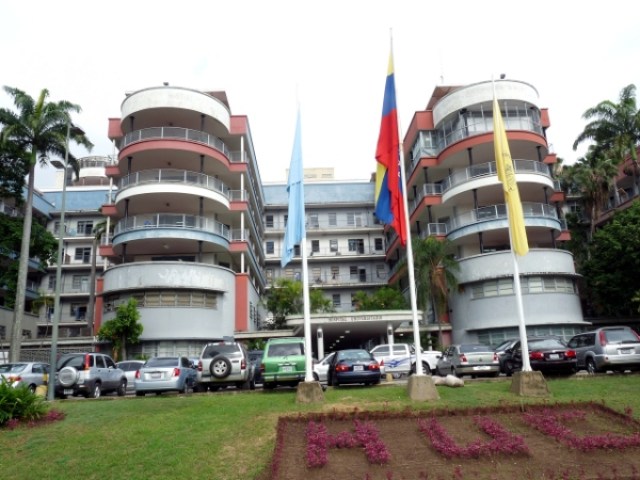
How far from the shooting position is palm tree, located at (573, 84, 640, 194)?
140 feet

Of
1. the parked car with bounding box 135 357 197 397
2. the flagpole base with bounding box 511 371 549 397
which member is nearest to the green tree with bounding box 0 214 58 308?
the parked car with bounding box 135 357 197 397

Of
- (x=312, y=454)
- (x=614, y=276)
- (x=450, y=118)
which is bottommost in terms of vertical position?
(x=312, y=454)

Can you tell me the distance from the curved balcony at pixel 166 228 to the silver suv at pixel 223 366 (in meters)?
17.6

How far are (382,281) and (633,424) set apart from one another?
49241mm

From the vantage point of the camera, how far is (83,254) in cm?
5928

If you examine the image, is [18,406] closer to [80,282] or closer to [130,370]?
[130,370]

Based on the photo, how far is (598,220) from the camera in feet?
160

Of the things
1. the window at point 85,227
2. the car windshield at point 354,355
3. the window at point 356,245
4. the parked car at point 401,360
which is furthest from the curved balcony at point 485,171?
the window at point 85,227

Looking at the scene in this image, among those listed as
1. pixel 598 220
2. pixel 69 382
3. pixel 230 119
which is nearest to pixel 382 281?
pixel 598 220

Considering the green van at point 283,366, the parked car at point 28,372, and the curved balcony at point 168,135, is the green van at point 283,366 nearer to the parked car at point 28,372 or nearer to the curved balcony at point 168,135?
the parked car at point 28,372

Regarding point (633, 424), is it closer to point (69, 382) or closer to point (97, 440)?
point (97, 440)

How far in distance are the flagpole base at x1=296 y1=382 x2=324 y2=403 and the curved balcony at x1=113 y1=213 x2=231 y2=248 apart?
24.2 meters

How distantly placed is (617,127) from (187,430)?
44.1 meters

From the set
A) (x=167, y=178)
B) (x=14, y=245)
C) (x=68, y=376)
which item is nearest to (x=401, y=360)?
(x=68, y=376)
